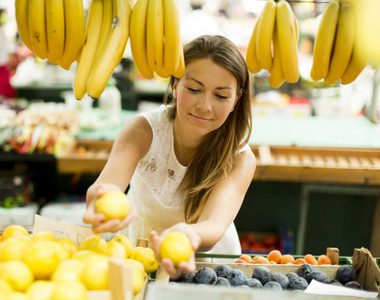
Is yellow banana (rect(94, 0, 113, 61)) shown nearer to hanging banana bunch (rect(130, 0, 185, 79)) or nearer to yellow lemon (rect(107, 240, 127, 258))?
hanging banana bunch (rect(130, 0, 185, 79))

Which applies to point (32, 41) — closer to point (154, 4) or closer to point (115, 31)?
point (115, 31)

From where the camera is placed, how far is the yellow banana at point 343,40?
1377mm

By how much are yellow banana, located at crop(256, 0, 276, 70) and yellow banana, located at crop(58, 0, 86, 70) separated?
62cm

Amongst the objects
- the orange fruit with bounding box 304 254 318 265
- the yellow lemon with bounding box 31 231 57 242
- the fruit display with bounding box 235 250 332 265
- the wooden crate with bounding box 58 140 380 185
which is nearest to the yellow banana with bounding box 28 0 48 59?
the yellow lemon with bounding box 31 231 57 242

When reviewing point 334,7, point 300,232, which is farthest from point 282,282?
point 300,232

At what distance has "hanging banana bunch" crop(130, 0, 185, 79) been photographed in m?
1.36

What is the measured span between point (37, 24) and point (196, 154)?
0.96 m

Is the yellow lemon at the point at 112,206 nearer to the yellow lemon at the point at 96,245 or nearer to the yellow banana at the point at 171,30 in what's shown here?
the yellow lemon at the point at 96,245

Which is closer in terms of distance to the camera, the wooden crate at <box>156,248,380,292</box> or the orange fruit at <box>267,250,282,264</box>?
the wooden crate at <box>156,248,380,292</box>

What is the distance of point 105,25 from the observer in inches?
56.6

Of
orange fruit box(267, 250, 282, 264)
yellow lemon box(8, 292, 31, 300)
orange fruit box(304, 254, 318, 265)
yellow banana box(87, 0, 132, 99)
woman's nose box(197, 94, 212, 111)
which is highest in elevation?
yellow banana box(87, 0, 132, 99)

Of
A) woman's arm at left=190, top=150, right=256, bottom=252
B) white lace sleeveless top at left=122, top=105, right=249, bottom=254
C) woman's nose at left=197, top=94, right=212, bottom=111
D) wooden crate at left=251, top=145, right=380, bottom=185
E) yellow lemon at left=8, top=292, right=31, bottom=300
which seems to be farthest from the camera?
wooden crate at left=251, top=145, right=380, bottom=185

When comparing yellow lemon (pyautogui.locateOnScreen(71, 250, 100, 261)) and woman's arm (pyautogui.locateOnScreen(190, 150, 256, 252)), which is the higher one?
woman's arm (pyautogui.locateOnScreen(190, 150, 256, 252))

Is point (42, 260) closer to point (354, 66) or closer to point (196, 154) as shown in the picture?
point (196, 154)
